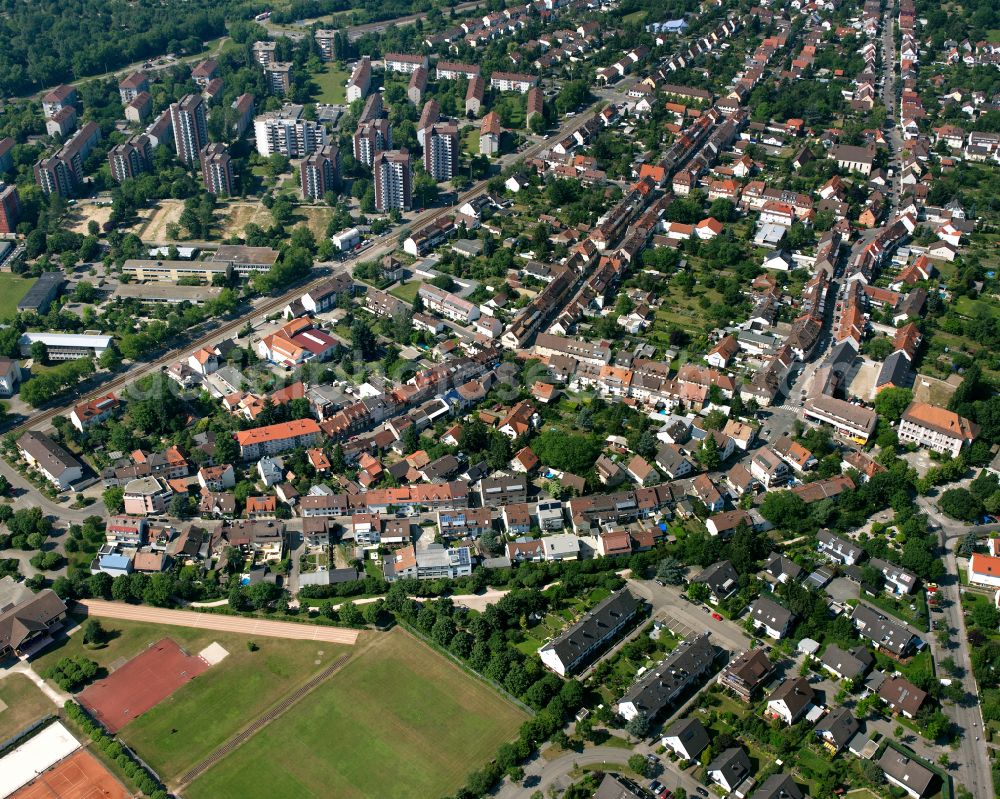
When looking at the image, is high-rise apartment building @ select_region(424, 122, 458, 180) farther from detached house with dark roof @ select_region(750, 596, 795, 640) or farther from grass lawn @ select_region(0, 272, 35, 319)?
detached house with dark roof @ select_region(750, 596, 795, 640)

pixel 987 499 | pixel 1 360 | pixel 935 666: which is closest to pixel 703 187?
pixel 987 499

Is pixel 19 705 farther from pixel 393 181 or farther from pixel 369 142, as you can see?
pixel 369 142

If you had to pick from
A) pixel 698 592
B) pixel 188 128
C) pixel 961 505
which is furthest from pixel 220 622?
pixel 188 128

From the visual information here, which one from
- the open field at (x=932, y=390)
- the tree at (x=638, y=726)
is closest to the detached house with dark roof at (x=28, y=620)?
the tree at (x=638, y=726)

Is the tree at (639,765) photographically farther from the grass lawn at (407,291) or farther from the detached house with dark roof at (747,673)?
the grass lawn at (407,291)

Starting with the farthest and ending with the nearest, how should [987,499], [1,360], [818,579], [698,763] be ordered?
[1,360], [987,499], [818,579], [698,763]

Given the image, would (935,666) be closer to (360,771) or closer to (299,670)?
(360,771)

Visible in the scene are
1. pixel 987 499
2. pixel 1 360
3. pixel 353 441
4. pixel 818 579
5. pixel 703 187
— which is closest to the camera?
pixel 818 579
